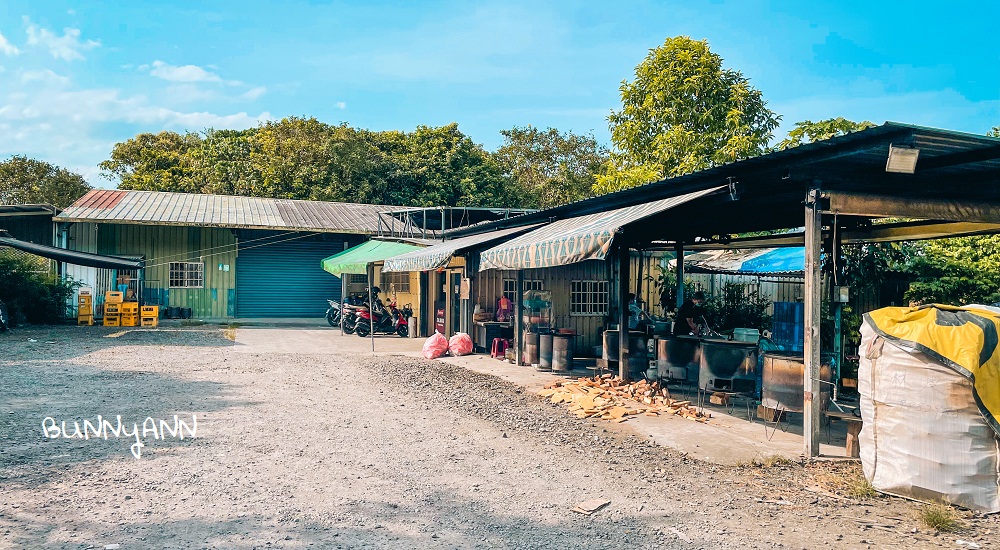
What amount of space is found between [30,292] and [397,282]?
9.78m

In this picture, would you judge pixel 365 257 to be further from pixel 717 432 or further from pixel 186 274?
pixel 717 432

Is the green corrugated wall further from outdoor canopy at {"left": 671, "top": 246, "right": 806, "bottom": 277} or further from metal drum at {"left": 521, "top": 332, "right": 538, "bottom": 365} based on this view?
outdoor canopy at {"left": 671, "top": 246, "right": 806, "bottom": 277}

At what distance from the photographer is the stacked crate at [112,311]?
1970cm

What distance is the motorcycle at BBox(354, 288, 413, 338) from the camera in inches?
726

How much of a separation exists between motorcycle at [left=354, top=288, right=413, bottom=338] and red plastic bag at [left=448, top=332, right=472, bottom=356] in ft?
14.9

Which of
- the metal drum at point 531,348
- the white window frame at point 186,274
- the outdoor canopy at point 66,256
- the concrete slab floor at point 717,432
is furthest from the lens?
the white window frame at point 186,274

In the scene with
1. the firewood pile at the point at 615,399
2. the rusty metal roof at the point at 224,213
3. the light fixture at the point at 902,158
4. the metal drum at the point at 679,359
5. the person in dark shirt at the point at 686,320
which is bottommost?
the firewood pile at the point at 615,399

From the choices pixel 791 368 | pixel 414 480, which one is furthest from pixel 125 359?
pixel 791 368

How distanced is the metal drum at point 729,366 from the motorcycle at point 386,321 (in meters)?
11.2

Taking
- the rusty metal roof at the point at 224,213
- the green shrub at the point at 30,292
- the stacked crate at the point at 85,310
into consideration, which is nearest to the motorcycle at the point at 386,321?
the rusty metal roof at the point at 224,213

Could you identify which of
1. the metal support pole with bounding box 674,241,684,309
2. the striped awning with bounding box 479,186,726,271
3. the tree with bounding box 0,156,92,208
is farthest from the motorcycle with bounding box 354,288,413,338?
the tree with bounding box 0,156,92,208

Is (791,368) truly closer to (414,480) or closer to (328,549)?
(414,480)

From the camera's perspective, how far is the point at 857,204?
6.18m

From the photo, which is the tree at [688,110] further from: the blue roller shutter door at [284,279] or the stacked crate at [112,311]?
the stacked crate at [112,311]
